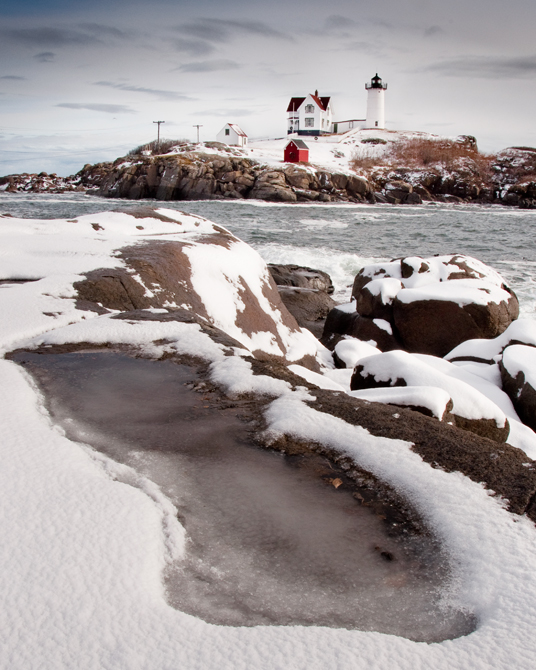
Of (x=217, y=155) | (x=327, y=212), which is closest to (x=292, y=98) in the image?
(x=217, y=155)

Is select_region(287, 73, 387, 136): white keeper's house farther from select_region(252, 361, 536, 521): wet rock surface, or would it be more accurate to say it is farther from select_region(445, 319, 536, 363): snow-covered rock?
select_region(252, 361, 536, 521): wet rock surface

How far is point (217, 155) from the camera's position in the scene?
61.2 metres

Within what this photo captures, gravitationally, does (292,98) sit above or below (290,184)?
above

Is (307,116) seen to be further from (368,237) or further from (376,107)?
(368,237)

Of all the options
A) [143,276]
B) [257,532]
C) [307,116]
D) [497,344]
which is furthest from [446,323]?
[307,116]

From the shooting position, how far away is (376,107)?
91812mm

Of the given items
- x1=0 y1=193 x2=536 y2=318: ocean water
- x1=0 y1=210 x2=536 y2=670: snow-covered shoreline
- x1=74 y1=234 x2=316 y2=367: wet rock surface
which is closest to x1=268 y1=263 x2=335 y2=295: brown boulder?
x1=0 y1=193 x2=536 y2=318: ocean water

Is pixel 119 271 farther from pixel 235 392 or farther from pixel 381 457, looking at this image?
pixel 381 457

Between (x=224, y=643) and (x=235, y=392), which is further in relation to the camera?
(x=235, y=392)

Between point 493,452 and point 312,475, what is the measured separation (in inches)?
35.8

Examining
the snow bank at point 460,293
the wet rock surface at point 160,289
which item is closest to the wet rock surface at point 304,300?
the snow bank at point 460,293

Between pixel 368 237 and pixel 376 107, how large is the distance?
74.4m

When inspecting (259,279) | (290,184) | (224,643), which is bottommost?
(224,643)

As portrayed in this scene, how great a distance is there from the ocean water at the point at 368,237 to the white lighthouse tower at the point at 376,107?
179ft
